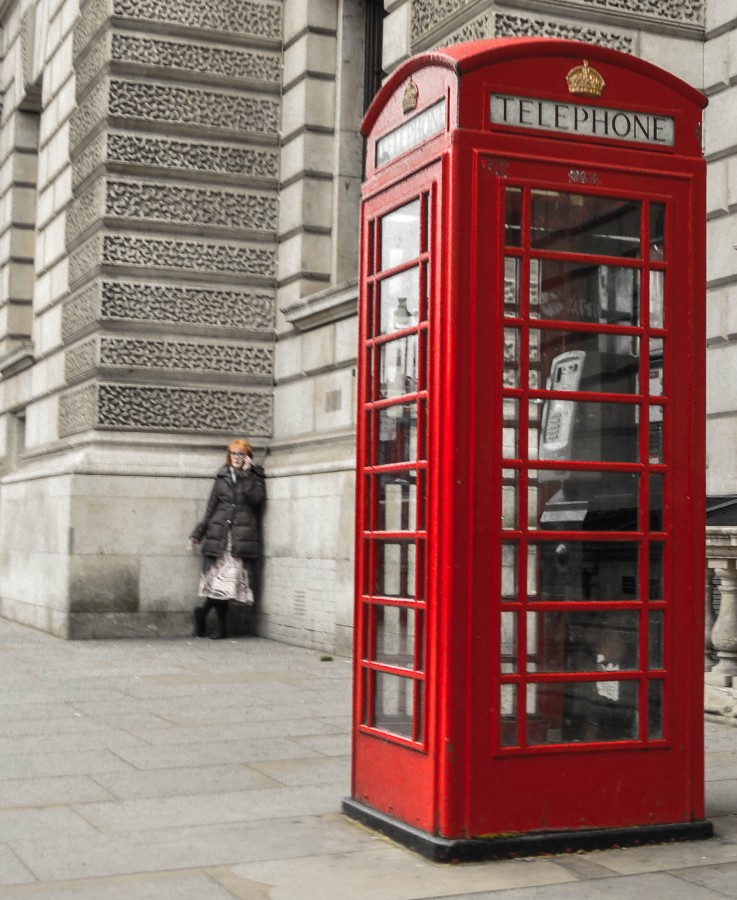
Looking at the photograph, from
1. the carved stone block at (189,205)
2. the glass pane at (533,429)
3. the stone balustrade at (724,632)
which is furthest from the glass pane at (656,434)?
the carved stone block at (189,205)

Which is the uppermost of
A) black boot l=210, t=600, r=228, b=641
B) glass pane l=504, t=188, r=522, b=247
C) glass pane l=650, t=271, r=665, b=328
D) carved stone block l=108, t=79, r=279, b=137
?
carved stone block l=108, t=79, r=279, b=137

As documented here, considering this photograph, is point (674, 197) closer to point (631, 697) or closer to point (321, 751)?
point (631, 697)

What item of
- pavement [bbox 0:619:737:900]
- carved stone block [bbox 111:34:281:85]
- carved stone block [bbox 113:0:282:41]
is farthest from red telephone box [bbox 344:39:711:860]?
carved stone block [bbox 113:0:282:41]

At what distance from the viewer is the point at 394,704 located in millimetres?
4652

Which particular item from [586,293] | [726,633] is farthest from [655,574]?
[726,633]

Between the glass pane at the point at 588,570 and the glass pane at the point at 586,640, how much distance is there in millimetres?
60

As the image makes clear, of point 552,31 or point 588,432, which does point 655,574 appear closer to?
point 588,432

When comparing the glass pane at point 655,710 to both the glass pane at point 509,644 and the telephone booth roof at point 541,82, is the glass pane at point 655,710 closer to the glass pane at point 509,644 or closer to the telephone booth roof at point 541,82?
the glass pane at point 509,644

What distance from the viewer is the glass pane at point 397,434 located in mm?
4590

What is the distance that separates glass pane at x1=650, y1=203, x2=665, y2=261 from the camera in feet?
15.0

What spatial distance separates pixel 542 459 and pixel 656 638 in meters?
0.71

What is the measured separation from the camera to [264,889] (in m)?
3.90

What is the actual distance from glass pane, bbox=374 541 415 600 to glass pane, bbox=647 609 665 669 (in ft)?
2.57

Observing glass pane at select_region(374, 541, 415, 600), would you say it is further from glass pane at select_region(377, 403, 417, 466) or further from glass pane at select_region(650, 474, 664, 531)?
glass pane at select_region(650, 474, 664, 531)
